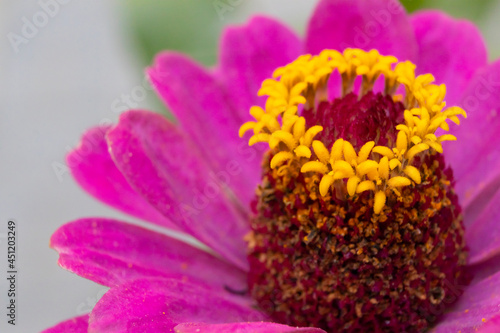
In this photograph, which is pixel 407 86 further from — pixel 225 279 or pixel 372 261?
pixel 225 279

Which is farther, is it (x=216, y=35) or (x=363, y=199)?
(x=216, y=35)

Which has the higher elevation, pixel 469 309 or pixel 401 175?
pixel 401 175

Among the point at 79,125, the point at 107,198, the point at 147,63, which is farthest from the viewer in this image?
the point at 79,125

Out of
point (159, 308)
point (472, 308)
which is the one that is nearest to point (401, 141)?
point (472, 308)

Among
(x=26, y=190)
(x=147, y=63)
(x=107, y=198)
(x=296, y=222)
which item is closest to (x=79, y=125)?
(x=26, y=190)

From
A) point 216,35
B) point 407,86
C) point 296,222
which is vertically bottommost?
point 296,222

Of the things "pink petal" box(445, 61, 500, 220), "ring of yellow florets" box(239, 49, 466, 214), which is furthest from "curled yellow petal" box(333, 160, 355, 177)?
"pink petal" box(445, 61, 500, 220)

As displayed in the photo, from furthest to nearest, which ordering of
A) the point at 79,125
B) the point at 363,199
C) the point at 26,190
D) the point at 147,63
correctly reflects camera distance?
1. the point at 79,125
2. the point at 26,190
3. the point at 147,63
4. the point at 363,199
